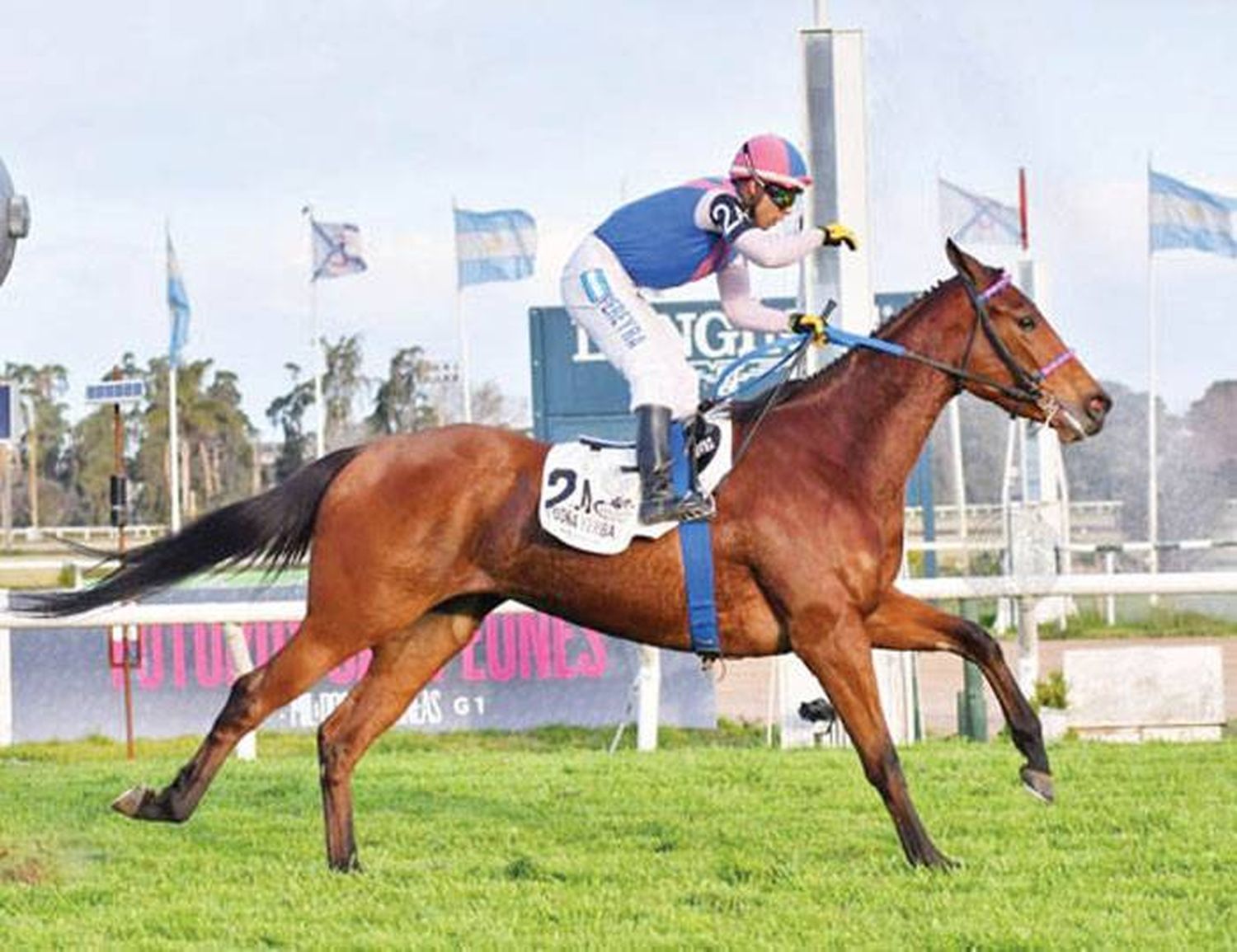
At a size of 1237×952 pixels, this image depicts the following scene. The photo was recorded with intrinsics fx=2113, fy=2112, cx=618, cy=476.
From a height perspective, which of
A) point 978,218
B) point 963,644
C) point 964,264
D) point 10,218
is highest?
point 978,218

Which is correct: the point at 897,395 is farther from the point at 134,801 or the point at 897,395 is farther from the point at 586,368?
the point at 586,368

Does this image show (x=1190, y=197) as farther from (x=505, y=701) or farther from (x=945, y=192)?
(x=505, y=701)

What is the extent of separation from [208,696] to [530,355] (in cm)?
666

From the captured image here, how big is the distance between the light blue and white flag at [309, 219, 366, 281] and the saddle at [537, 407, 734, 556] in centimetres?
3093

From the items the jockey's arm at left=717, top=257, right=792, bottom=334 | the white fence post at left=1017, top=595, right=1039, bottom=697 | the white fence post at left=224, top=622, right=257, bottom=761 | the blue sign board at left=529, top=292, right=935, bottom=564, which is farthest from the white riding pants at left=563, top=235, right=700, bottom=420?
the blue sign board at left=529, top=292, right=935, bottom=564

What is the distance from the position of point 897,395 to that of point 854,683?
0.98 m

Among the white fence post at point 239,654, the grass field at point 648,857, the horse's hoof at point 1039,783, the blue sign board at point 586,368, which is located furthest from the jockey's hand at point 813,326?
the blue sign board at point 586,368

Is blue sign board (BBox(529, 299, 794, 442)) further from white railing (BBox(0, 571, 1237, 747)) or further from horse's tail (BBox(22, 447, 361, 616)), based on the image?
horse's tail (BBox(22, 447, 361, 616))

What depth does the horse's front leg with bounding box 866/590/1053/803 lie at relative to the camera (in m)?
6.72

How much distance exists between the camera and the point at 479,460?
22.7 ft

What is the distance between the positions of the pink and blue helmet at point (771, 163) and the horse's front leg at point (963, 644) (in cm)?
137

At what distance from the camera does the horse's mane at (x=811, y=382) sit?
6.88 m

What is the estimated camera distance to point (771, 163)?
21.5 ft

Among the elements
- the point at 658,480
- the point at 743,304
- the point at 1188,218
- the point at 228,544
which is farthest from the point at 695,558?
the point at 1188,218
